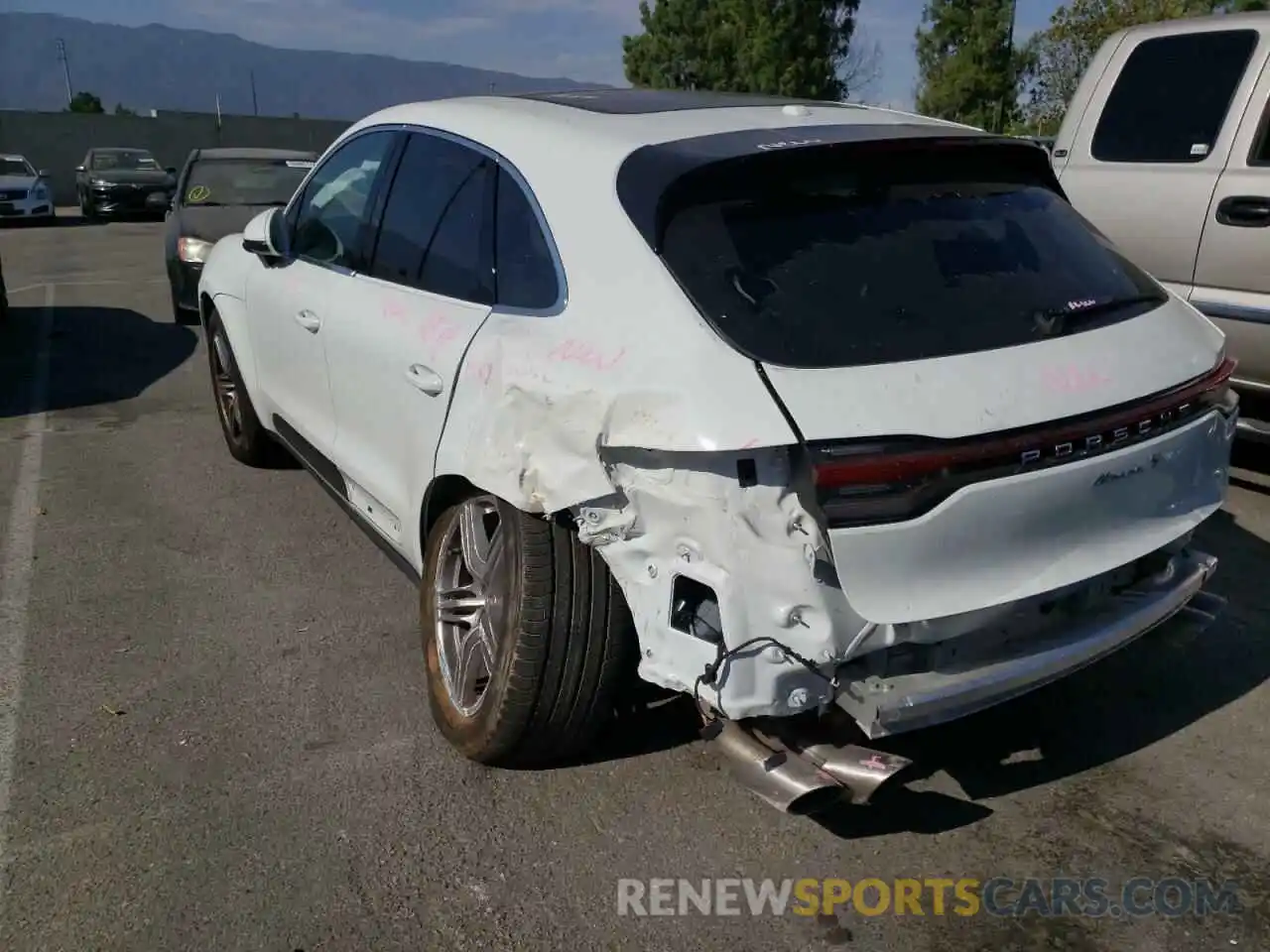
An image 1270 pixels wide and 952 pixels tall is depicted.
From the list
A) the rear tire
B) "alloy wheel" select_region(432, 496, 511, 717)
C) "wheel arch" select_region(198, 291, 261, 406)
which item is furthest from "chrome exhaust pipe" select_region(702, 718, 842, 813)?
the rear tire

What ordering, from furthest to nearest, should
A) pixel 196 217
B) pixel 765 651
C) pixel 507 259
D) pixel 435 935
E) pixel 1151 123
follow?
pixel 196 217 → pixel 1151 123 → pixel 507 259 → pixel 435 935 → pixel 765 651

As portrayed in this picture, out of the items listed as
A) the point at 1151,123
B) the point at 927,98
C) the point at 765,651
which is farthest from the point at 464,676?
the point at 927,98

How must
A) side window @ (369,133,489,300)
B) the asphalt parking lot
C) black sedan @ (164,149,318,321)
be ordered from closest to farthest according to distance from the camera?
the asphalt parking lot < side window @ (369,133,489,300) < black sedan @ (164,149,318,321)

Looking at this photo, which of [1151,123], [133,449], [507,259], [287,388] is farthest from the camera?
[133,449]

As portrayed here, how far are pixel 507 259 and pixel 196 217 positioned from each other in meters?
7.49

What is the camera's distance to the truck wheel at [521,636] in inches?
109

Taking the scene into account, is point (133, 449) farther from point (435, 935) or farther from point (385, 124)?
point (435, 935)

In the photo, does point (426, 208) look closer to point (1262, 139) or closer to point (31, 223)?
point (1262, 139)

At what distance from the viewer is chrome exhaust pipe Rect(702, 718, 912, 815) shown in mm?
2461

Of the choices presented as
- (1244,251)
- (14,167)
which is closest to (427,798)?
(1244,251)

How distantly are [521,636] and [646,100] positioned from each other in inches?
70.6

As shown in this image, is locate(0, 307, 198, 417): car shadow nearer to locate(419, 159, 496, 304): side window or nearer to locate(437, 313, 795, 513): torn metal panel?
locate(419, 159, 496, 304): side window

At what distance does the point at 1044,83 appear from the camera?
32.1 metres

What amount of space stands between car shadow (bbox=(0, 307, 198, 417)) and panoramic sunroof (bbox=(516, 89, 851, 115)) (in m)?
4.87
